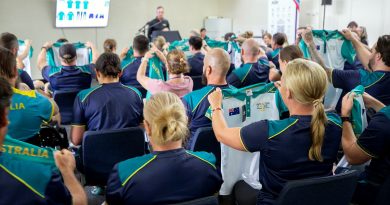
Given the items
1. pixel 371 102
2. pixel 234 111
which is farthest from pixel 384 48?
pixel 234 111

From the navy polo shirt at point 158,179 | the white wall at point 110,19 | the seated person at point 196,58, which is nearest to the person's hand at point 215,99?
the navy polo shirt at point 158,179

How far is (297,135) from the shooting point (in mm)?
1809

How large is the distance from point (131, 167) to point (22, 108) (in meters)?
1.04

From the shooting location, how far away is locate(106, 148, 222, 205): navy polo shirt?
158cm

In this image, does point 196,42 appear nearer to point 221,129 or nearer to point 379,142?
point 221,129

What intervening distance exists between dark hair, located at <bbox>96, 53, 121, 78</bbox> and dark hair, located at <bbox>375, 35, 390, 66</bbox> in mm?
1945

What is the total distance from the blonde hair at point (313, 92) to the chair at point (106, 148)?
1.19 meters

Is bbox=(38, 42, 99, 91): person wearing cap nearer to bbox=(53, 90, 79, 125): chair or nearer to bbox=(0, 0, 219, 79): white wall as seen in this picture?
bbox=(53, 90, 79, 125): chair

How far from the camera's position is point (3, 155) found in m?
1.29

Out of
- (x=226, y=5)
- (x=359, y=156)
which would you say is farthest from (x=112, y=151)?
(x=226, y=5)

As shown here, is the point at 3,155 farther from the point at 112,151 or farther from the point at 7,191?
the point at 112,151

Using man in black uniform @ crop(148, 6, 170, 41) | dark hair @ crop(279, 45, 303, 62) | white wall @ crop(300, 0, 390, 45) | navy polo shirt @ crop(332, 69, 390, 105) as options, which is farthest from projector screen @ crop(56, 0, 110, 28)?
navy polo shirt @ crop(332, 69, 390, 105)

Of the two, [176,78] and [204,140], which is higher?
[176,78]

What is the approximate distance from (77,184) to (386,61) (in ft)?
7.91
